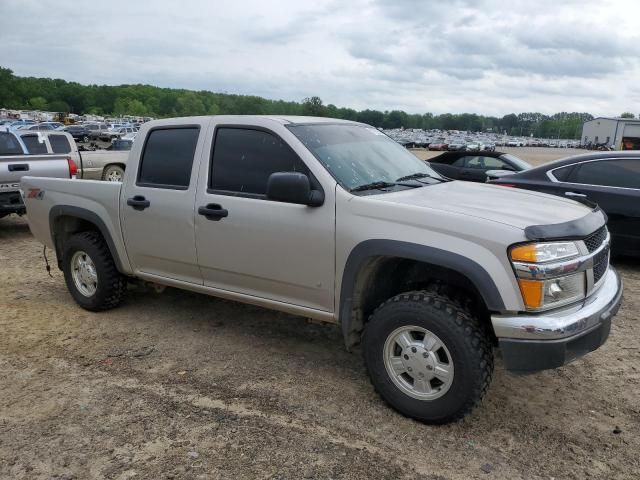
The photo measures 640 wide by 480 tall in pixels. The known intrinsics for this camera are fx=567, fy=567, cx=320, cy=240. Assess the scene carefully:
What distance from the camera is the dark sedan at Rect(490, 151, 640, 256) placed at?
6777 millimetres

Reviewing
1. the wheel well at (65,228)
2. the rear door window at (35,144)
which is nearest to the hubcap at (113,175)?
the rear door window at (35,144)

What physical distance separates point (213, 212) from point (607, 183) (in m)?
5.23

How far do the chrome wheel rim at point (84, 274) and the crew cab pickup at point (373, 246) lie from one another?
40cm

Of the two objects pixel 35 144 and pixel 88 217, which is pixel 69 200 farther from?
pixel 35 144

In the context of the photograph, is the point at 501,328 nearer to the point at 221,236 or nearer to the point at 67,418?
the point at 221,236

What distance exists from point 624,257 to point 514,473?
221 inches

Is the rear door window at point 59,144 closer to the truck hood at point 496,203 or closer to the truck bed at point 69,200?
the truck bed at point 69,200

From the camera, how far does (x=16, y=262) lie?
760 centimetres

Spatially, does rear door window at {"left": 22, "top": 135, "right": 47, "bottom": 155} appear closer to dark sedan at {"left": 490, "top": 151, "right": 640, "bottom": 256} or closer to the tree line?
dark sedan at {"left": 490, "top": 151, "right": 640, "bottom": 256}

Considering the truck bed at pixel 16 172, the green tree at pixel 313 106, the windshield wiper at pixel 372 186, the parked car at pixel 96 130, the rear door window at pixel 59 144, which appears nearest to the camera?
the windshield wiper at pixel 372 186

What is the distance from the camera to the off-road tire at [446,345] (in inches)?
125

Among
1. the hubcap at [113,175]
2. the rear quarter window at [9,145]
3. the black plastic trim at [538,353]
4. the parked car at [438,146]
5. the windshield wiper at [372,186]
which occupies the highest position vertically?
the windshield wiper at [372,186]

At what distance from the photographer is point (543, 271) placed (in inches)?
117

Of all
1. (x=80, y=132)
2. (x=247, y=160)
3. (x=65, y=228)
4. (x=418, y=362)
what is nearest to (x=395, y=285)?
(x=418, y=362)
